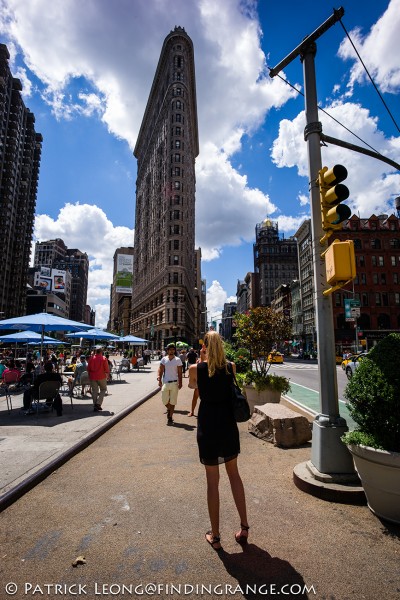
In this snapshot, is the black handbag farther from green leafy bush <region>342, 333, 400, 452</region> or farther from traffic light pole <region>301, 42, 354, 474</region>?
traffic light pole <region>301, 42, 354, 474</region>

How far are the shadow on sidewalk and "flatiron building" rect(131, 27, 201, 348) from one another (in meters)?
58.1

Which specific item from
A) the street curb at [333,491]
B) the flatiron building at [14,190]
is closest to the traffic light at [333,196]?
the street curb at [333,491]

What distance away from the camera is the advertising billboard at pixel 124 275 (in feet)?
353

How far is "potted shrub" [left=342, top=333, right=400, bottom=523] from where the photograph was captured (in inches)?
138

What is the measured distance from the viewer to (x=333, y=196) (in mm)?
4465

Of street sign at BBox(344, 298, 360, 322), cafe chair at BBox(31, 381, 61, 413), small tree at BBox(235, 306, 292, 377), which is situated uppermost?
street sign at BBox(344, 298, 360, 322)

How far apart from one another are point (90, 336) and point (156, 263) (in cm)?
6333

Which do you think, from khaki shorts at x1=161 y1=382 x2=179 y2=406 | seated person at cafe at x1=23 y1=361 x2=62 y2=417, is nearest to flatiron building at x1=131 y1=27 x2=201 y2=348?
seated person at cafe at x1=23 y1=361 x2=62 y2=417

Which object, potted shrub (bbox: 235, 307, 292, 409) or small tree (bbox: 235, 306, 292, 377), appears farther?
small tree (bbox: 235, 306, 292, 377)

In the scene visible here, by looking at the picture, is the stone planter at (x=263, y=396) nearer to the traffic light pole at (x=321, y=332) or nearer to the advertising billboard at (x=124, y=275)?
the traffic light pole at (x=321, y=332)

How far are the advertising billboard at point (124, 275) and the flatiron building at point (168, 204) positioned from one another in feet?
27.9

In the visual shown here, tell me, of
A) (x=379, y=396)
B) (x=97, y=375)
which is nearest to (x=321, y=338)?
(x=379, y=396)

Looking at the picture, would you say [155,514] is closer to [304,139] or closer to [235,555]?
[235,555]

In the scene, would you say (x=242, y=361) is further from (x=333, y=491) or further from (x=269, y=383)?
(x=333, y=491)
